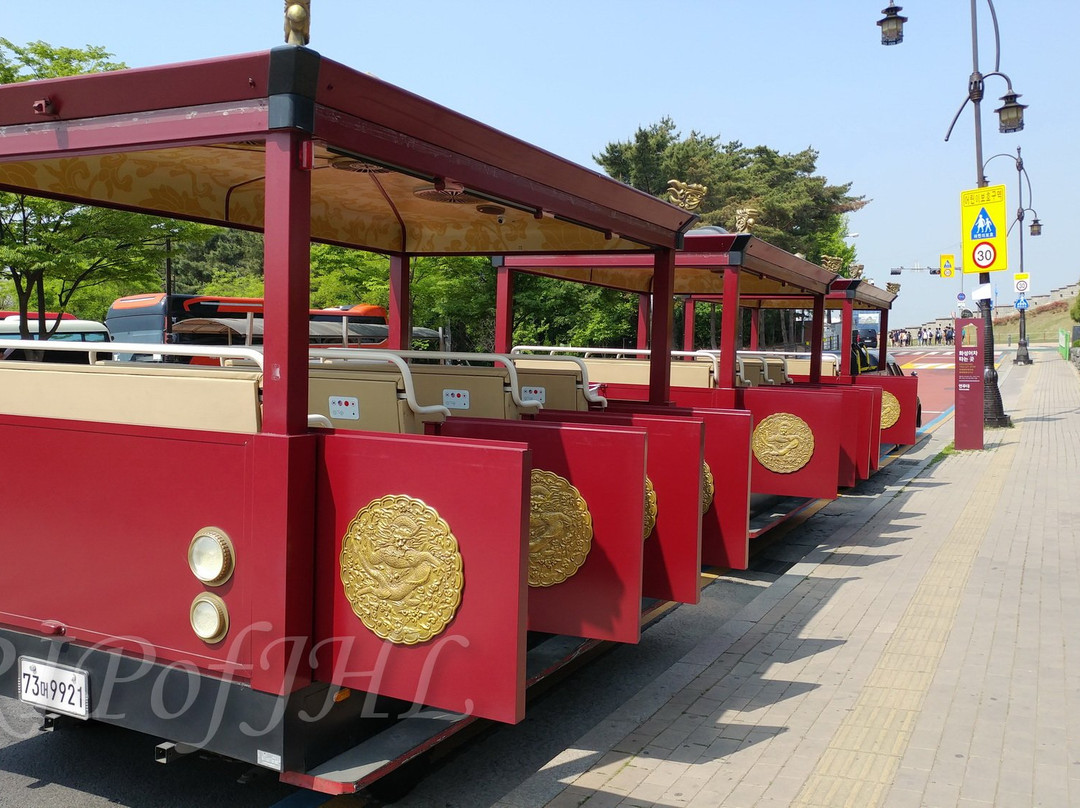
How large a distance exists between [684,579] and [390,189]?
2990 mm

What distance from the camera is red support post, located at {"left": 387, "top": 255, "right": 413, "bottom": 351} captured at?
763 centimetres

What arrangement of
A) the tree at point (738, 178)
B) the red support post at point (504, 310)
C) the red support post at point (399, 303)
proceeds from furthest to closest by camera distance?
1. the tree at point (738, 178)
2. the red support post at point (504, 310)
3. the red support post at point (399, 303)

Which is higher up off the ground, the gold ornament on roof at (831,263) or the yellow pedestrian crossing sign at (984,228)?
the yellow pedestrian crossing sign at (984,228)

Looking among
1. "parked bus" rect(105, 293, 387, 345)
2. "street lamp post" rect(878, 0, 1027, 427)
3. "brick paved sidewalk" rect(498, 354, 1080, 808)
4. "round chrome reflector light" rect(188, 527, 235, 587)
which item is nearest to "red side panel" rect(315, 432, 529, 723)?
"round chrome reflector light" rect(188, 527, 235, 587)

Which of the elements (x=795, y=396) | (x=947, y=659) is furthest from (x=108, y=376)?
(x=795, y=396)

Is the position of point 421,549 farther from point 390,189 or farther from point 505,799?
point 390,189

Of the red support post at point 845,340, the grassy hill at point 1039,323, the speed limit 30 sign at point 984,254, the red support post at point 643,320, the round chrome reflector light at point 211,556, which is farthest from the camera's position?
the grassy hill at point 1039,323

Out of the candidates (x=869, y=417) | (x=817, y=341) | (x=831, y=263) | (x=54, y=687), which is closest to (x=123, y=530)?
(x=54, y=687)

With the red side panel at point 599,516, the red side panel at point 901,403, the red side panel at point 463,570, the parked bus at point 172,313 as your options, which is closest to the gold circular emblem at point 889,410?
the red side panel at point 901,403

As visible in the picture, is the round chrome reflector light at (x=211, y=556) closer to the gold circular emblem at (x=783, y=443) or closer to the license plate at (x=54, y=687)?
the license plate at (x=54, y=687)

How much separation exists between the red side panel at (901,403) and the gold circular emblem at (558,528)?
34.7 ft

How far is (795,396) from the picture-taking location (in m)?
8.23

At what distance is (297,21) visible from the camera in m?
3.17

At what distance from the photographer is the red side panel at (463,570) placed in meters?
3.22
